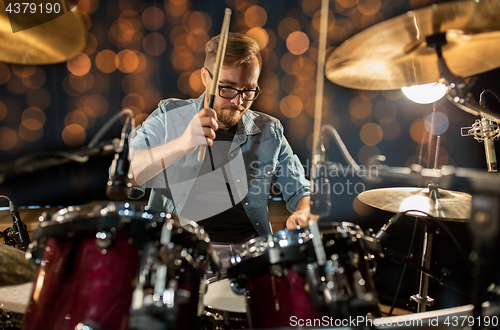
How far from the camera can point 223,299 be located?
88 cm

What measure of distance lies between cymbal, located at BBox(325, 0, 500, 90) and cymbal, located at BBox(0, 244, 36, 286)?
3.64ft

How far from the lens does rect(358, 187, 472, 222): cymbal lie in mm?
1089

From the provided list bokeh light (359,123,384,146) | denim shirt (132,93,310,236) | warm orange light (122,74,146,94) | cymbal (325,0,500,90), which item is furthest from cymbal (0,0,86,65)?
bokeh light (359,123,384,146)

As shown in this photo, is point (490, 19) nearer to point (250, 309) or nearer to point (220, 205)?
point (250, 309)

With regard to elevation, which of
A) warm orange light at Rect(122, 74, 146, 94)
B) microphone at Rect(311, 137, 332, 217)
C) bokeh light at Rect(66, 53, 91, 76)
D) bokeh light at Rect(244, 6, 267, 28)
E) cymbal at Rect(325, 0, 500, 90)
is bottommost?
microphone at Rect(311, 137, 332, 217)

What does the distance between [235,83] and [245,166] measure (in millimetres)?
453

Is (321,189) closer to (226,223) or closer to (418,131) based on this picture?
(226,223)

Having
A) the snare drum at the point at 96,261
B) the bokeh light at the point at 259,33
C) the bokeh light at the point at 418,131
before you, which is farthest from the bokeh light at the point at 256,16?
the snare drum at the point at 96,261

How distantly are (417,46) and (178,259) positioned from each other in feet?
2.88

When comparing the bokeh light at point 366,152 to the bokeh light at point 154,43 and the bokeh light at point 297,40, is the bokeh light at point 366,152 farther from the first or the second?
the bokeh light at point 154,43

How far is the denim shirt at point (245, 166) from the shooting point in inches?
59.6

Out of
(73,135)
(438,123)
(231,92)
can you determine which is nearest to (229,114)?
(231,92)

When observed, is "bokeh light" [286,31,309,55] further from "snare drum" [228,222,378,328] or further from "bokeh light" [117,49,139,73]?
"snare drum" [228,222,378,328]

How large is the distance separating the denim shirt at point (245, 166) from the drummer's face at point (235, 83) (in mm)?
165
